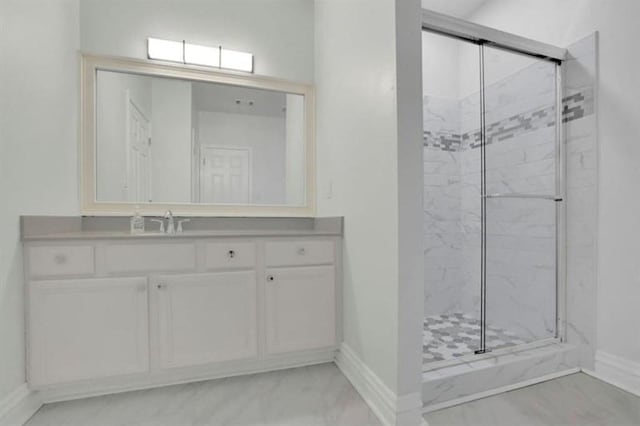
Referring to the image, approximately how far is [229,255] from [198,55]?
143 centimetres

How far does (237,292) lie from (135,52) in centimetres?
171

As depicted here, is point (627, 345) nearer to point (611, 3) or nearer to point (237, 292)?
point (611, 3)

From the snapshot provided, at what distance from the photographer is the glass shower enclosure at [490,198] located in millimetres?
2020

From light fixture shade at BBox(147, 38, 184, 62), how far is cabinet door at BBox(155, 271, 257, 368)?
1.48 meters

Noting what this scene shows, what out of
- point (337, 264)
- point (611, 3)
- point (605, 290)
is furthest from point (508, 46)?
point (337, 264)

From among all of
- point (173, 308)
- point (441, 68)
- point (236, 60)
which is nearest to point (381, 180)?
point (173, 308)

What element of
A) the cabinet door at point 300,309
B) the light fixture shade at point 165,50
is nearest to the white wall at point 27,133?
the light fixture shade at point 165,50

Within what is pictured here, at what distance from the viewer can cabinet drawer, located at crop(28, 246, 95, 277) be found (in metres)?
1.45

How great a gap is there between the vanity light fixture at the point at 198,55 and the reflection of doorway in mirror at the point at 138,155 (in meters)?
0.38

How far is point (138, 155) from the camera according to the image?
79.5 inches

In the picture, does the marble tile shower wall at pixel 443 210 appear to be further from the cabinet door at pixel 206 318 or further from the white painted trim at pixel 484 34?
the cabinet door at pixel 206 318

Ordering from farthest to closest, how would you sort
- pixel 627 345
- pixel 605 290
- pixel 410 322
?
pixel 605 290 → pixel 627 345 → pixel 410 322

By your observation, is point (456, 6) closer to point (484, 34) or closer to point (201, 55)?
point (484, 34)

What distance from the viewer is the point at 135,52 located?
2.01 metres
